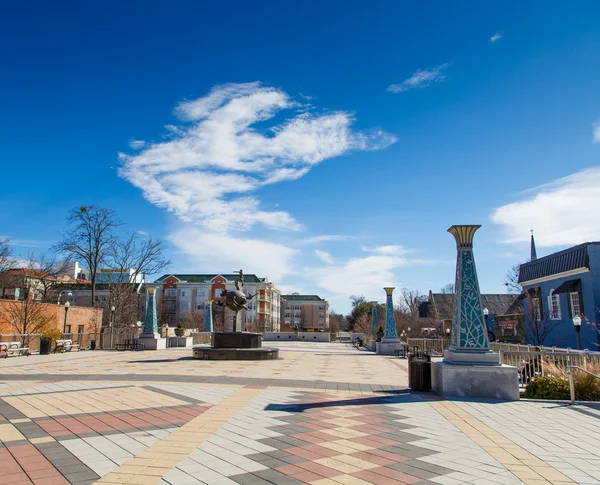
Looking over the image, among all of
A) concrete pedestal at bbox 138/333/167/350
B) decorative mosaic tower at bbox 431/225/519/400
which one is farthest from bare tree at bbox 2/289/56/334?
decorative mosaic tower at bbox 431/225/519/400

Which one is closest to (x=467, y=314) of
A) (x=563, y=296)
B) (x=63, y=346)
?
(x=563, y=296)

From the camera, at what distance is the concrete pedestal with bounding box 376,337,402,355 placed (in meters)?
26.2

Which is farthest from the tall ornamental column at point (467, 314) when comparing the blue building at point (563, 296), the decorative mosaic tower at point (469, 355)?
the blue building at point (563, 296)

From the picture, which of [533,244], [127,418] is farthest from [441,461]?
[533,244]

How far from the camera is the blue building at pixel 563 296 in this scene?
23625mm

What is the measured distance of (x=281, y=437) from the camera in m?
5.80

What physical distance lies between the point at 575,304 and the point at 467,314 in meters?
19.7

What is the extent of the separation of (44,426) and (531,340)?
32225 mm

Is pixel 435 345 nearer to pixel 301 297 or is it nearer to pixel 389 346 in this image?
pixel 389 346

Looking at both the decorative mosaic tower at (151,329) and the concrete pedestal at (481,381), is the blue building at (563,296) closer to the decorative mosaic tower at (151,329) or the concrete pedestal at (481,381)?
the concrete pedestal at (481,381)

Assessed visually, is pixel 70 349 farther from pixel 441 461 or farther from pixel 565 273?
pixel 565 273

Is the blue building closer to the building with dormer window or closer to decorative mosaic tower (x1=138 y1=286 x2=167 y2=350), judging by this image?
decorative mosaic tower (x1=138 y1=286 x2=167 y2=350)

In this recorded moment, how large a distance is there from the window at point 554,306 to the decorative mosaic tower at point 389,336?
10.5m

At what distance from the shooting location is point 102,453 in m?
4.95
